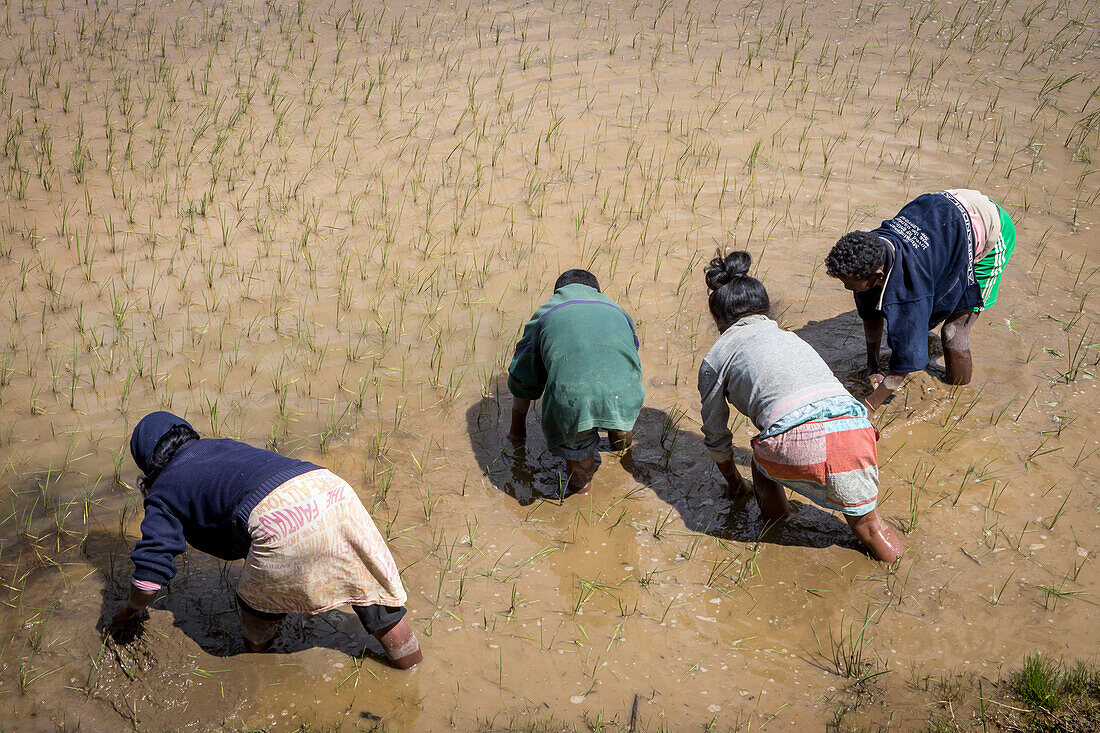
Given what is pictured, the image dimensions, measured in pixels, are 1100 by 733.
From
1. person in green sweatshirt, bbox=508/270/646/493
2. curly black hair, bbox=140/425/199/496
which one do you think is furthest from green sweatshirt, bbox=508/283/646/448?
curly black hair, bbox=140/425/199/496

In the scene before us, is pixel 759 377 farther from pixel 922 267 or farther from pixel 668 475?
pixel 922 267

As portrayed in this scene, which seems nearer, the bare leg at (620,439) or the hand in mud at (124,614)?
the hand in mud at (124,614)

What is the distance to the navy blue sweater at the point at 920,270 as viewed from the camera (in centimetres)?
404

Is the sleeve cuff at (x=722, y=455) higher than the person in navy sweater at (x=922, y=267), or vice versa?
the person in navy sweater at (x=922, y=267)

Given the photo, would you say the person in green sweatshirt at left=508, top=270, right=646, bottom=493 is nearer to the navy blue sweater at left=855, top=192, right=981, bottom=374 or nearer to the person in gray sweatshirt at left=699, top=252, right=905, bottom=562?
the person in gray sweatshirt at left=699, top=252, right=905, bottom=562

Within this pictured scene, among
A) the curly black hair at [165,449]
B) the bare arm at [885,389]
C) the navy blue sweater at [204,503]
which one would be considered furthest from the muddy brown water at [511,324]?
the curly black hair at [165,449]

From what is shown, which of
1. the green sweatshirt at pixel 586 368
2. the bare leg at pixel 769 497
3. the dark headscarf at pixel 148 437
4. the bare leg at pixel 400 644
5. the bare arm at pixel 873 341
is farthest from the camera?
the bare arm at pixel 873 341

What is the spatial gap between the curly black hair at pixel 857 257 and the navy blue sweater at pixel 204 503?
2613 millimetres

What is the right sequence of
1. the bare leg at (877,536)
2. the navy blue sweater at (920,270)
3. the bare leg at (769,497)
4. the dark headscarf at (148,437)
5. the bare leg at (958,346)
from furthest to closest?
the bare leg at (958,346) → the navy blue sweater at (920,270) → the bare leg at (769,497) → the bare leg at (877,536) → the dark headscarf at (148,437)

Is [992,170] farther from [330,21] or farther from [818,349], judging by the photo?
[330,21]

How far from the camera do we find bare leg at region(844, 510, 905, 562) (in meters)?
3.47

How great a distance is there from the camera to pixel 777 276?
5.61m

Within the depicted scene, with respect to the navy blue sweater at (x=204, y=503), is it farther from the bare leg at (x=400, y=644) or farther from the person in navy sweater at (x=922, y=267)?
the person in navy sweater at (x=922, y=267)

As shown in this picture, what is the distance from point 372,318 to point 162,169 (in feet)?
7.67
